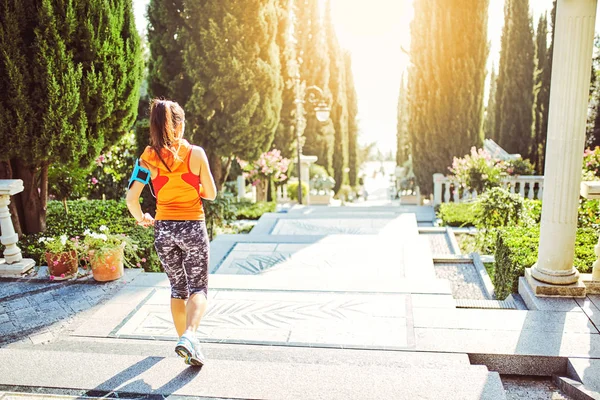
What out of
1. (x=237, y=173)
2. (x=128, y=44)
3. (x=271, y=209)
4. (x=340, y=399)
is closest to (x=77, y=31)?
(x=128, y=44)

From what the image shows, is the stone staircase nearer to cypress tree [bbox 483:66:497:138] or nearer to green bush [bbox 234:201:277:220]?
green bush [bbox 234:201:277:220]

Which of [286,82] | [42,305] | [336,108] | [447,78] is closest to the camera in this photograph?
[42,305]

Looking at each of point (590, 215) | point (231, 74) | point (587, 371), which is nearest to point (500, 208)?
point (590, 215)

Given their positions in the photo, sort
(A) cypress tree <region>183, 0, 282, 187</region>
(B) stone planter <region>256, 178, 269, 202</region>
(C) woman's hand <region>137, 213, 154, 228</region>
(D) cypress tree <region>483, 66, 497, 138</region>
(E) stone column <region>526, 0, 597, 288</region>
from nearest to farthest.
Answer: (C) woman's hand <region>137, 213, 154, 228</region>, (E) stone column <region>526, 0, 597, 288</region>, (A) cypress tree <region>183, 0, 282, 187</region>, (B) stone planter <region>256, 178, 269, 202</region>, (D) cypress tree <region>483, 66, 497, 138</region>

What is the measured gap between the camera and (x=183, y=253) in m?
2.78

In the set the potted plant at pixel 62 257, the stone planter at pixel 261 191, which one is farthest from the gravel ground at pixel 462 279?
the stone planter at pixel 261 191

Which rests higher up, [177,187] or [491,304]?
[177,187]

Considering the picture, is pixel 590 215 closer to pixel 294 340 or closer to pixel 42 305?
pixel 294 340

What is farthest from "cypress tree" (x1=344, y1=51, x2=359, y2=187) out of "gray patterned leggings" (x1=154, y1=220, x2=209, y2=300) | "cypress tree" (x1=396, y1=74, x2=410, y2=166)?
"gray patterned leggings" (x1=154, y1=220, x2=209, y2=300)

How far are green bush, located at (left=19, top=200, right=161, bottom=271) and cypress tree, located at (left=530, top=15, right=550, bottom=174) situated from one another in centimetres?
1379

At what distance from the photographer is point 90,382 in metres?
2.58

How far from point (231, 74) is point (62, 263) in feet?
20.6

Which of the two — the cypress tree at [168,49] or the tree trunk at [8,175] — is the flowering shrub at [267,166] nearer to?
the cypress tree at [168,49]

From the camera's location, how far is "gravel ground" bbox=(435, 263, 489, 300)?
520 centimetres
